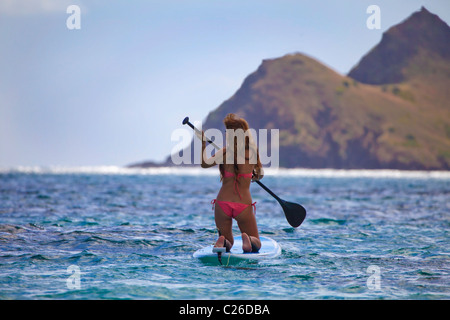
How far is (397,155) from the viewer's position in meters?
178

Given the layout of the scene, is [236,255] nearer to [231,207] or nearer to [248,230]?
[248,230]

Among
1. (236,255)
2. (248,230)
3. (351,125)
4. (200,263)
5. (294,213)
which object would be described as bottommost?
(200,263)

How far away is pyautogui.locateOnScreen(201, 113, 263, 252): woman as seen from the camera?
8484 millimetres

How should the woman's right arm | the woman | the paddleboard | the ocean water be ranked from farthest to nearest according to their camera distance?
the paddleboard → the woman → the woman's right arm → the ocean water

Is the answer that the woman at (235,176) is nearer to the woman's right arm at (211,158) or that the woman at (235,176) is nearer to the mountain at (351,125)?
the woman's right arm at (211,158)

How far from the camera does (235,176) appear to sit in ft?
28.5

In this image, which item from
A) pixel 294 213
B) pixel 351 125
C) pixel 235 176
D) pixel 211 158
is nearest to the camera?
pixel 211 158

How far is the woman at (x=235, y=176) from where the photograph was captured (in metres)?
8.48

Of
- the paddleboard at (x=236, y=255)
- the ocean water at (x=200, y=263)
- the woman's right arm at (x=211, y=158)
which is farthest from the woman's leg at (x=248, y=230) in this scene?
the woman's right arm at (x=211, y=158)

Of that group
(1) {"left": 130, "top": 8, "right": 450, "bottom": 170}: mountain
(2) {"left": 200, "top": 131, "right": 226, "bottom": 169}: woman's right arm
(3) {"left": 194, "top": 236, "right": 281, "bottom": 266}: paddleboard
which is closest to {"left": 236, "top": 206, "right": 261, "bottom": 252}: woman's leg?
(3) {"left": 194, "top": 236, "right": 281, "bottom": 266}: paddleboard

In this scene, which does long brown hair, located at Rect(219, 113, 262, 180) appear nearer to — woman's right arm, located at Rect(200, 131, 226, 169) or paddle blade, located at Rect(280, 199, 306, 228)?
woman's right arm, located at Rect(200, 131, 226, 169)

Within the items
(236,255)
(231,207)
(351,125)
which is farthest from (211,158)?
(351,125)
